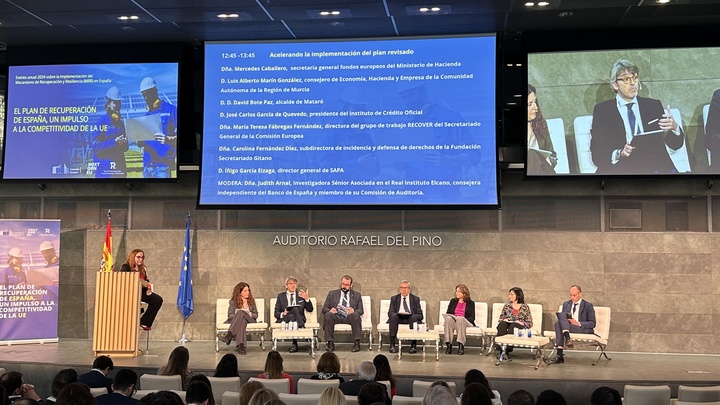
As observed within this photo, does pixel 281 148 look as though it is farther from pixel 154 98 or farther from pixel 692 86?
pixel 692 86

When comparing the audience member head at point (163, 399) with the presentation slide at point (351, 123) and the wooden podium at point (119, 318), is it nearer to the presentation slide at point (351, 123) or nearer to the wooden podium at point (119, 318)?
the wooden podium at point (119, 318)

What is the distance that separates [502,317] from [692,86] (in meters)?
3.90

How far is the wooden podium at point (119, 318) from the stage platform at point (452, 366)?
0.21 meters

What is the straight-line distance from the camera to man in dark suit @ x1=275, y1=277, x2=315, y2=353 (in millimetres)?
10766

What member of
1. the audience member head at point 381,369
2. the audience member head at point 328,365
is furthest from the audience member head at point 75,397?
the audience member head at point 381,369

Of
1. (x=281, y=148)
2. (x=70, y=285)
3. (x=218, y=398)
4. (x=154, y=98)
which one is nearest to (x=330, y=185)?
(x=281, y=148)

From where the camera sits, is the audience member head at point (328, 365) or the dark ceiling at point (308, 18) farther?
the dark ceiling at point (308, 18)

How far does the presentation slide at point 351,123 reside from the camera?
420 inches

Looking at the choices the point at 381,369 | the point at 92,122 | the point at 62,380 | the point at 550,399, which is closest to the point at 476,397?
the point at 550,399

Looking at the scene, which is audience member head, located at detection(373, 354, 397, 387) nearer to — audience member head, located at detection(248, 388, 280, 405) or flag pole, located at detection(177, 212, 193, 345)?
audience member head, located at detection(248, 388, 280, 405)

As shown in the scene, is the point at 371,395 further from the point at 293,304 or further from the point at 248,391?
the point at 293,304

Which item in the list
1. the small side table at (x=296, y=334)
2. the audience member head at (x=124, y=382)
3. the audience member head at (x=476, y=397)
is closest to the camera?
the audience member head at (x=476, y=397)

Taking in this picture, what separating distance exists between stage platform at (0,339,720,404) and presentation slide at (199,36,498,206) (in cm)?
209

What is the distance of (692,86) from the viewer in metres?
10.3
